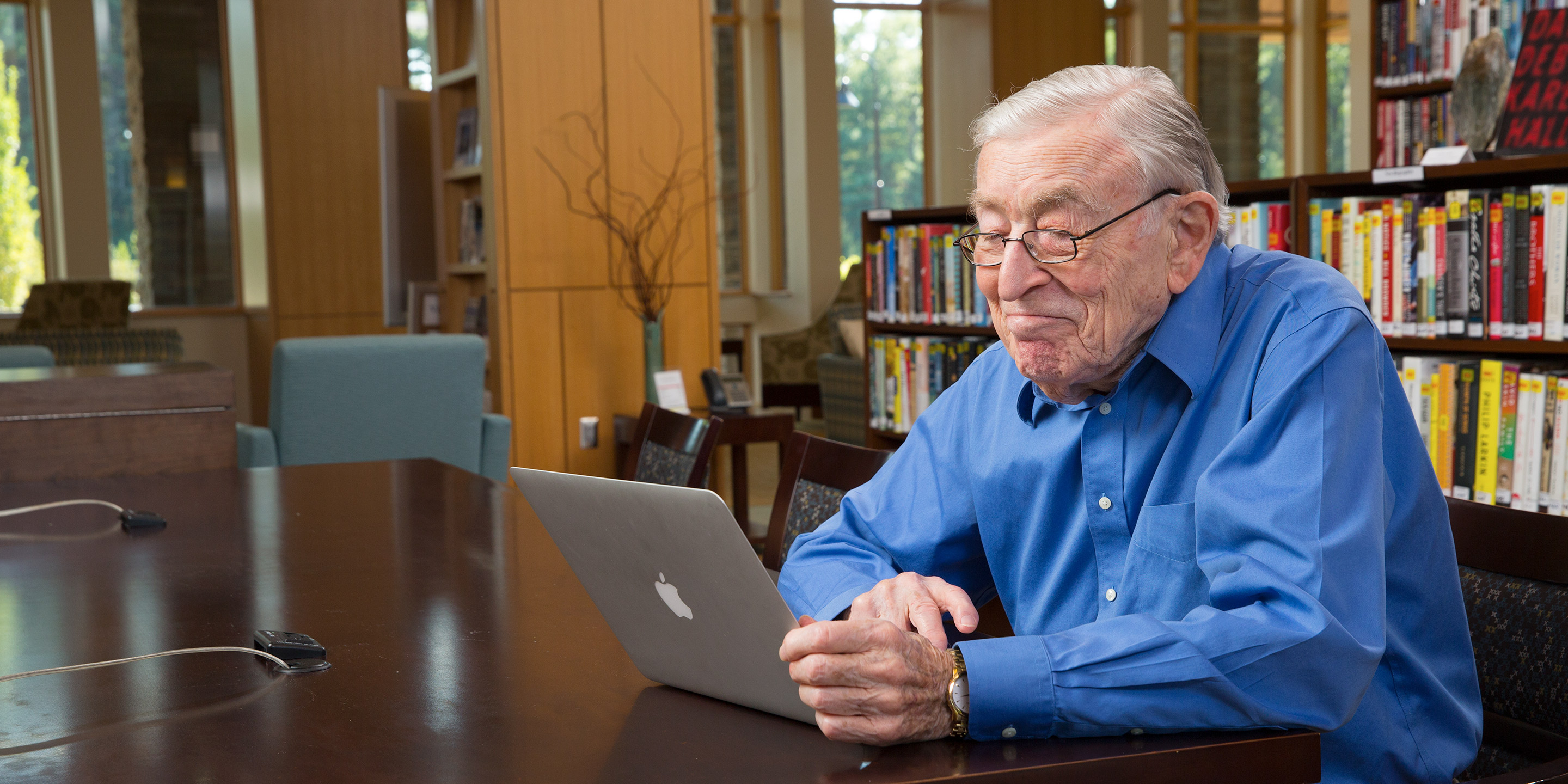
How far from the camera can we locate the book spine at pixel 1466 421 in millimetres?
2816

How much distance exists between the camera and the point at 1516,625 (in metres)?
1.32

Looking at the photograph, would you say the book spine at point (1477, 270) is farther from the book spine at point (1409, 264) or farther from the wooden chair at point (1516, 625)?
the wooden chair at point (1516, 625)

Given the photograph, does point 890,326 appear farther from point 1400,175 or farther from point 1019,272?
point 1019,272

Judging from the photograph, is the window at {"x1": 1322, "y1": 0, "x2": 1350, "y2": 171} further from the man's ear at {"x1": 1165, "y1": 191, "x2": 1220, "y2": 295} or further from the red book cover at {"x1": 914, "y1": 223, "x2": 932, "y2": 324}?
the man's ear at {"x1": 1165, "y1": 191, "x2": 1220, "y2": 295}

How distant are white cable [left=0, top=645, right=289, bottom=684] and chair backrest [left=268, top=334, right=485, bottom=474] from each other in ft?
8.76

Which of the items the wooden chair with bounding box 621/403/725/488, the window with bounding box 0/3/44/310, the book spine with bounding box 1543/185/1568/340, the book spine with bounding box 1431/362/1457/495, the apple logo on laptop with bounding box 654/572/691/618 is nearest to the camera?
the apple logo on laptop with bounding box 654/572/691/618

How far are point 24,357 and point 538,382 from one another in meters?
1.79

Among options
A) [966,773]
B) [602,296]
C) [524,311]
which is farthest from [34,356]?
[966,773]

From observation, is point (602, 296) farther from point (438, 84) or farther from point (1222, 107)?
point (1222, 107)

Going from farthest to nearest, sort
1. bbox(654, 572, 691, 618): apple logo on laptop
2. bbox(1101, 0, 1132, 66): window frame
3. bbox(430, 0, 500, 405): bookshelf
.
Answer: bbox(1101, 0, 1132, 66): window frame
bbox(430, 0, 500, 405): bookshelf
bbox(654, 572, 691, 618): apple logo on laptop

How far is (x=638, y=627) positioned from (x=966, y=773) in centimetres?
37

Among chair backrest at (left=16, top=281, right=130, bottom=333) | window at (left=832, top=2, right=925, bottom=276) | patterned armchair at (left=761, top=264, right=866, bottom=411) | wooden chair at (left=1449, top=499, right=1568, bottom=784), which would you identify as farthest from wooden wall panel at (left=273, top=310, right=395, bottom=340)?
wooden chair at (left=1449, top=499, right=1568, bottom=784)

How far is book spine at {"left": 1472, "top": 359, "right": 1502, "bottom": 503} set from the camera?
2768mm

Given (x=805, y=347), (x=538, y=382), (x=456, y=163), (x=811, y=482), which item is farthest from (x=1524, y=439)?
(x=805, y=347)
